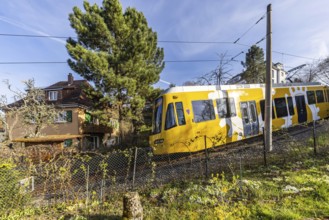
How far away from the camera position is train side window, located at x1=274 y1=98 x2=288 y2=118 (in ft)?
39.4

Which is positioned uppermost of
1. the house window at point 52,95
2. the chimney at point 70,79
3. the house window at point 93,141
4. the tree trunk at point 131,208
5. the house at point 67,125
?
the chimney at point 70,79

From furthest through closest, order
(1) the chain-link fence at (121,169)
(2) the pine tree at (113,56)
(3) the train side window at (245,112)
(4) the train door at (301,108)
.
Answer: (2) the pine tree at (113,56), (4) the train door at (301,108), (3) the train side window at (245,112), (1) the chain-link fence at (121,169)

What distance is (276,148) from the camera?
858 centimetres

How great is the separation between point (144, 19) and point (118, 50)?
4.85 meters

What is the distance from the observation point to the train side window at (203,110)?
9484 mm

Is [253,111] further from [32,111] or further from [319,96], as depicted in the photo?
[32,111]

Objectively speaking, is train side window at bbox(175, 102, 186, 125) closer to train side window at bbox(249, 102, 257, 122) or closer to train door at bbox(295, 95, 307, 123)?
train side window at bbox(249, 102, 257, 122)

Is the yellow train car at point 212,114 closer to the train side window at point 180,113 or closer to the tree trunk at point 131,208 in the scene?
the train side window at point 180,113

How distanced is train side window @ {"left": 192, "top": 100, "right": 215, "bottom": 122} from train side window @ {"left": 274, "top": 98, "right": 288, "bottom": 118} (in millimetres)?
4762

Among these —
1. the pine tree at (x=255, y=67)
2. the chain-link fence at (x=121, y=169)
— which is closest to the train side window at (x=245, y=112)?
the chain-link fence at (x=121, y=169)

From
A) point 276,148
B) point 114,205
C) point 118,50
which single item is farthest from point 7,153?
point 118,50

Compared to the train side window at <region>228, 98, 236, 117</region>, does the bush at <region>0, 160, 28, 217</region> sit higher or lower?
lower

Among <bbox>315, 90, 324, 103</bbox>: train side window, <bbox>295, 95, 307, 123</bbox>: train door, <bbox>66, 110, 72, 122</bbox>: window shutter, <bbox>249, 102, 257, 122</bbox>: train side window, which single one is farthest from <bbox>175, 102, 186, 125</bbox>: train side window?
<bbox>66, 110, 72, 122</bbox>: window shutter

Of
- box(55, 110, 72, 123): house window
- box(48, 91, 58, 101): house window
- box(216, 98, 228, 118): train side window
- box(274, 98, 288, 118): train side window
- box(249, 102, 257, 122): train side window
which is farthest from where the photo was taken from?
box(48, 91, 58, 101): house window
